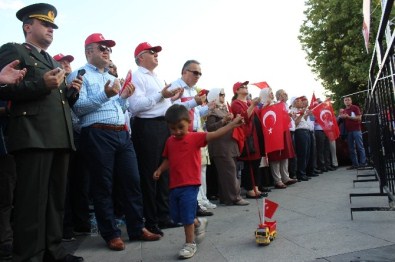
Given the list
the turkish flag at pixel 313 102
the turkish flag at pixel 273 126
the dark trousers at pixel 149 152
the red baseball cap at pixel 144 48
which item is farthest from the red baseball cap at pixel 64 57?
the turkish flag at pixel 313 102

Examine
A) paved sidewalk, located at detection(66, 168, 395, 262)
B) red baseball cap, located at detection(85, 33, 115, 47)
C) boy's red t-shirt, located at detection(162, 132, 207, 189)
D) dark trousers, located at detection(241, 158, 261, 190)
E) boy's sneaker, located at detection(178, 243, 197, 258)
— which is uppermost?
red baseball cap, located at detection(85, 33, 115, 47)

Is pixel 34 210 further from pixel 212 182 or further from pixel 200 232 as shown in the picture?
pixel 212 182

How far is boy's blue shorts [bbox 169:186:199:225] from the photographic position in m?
3.77

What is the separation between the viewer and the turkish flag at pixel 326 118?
10.3 m

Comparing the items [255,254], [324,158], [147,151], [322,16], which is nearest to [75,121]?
[147,151]

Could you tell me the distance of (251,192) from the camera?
23.7 feet

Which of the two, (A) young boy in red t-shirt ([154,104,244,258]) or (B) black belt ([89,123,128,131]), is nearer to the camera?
(A) young boy in red t-shirt ([154,104,244,258])

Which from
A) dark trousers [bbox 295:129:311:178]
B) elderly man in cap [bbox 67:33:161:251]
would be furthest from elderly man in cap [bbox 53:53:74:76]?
dark trousers [bbox 295:129:311:178]

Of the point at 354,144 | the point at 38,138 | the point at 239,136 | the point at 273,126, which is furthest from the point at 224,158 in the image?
the point at 354,144

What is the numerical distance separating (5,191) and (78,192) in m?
1.16

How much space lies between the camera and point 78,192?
5047 mm

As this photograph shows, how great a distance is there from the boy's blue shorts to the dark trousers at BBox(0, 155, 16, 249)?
5.21 feet

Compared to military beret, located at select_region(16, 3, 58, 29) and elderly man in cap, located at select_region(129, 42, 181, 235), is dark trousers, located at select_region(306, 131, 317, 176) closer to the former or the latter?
elderly man in cap, located at select_region(129, 42, 181, 235)

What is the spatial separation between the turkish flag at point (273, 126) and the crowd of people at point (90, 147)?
6.28 ft
